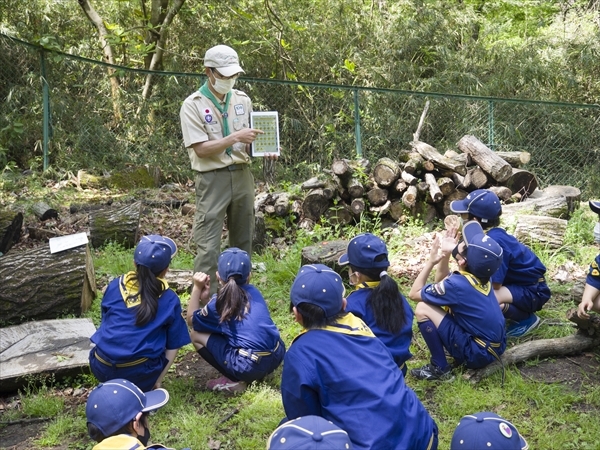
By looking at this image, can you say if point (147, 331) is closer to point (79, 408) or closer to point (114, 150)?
point (79, 408)

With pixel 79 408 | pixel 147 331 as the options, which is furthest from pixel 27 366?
pixel 147 331

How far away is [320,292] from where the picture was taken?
8.94 ft

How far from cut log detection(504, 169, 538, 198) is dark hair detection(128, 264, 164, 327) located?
479 centimetres

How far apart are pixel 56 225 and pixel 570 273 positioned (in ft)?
17.7

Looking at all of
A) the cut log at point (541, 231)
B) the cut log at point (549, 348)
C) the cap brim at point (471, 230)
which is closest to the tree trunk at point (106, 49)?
the cut log at point (541, 231)

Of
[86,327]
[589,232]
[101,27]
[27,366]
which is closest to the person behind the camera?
[27,366]

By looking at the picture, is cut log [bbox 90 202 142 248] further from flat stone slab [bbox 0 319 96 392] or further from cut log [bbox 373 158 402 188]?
cut log [bbox 373 158 402 188]

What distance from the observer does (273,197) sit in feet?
23.2

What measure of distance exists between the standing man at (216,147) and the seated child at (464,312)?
→ 5.46 ft

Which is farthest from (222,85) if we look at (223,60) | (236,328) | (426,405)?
(426,405)

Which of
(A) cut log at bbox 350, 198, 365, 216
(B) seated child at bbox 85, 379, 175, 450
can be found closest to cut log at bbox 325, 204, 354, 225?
(A) cut log at bbox 350, 198, 365, 216

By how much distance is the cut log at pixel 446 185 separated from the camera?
23.2 ft

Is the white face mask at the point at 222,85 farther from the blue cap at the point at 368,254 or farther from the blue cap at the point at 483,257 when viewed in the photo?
the blue cap at the point at 483,257

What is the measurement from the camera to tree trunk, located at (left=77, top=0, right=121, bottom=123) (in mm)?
9688
